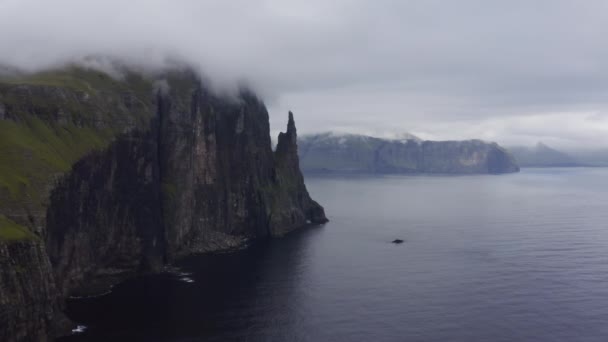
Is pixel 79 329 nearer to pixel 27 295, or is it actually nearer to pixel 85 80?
pixel 27 295

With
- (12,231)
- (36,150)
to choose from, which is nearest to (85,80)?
(36,150)

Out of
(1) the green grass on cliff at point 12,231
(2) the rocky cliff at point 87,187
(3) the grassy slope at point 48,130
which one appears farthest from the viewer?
(3) the grassy slope at point 48,130

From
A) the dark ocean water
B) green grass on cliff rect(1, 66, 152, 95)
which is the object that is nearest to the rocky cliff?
green grass on cliff rect(1, 66, 152, 95)

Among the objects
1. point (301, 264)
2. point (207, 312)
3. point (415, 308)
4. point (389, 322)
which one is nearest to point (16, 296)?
point (207, 312)

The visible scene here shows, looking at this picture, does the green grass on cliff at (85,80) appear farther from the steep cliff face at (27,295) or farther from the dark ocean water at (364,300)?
the steep cliff face at (27,295)

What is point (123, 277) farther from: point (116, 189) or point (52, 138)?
point (52, 138)

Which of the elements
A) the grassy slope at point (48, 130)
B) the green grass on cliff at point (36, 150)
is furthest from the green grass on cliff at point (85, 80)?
the green grass on cliff at point (36, 150)
